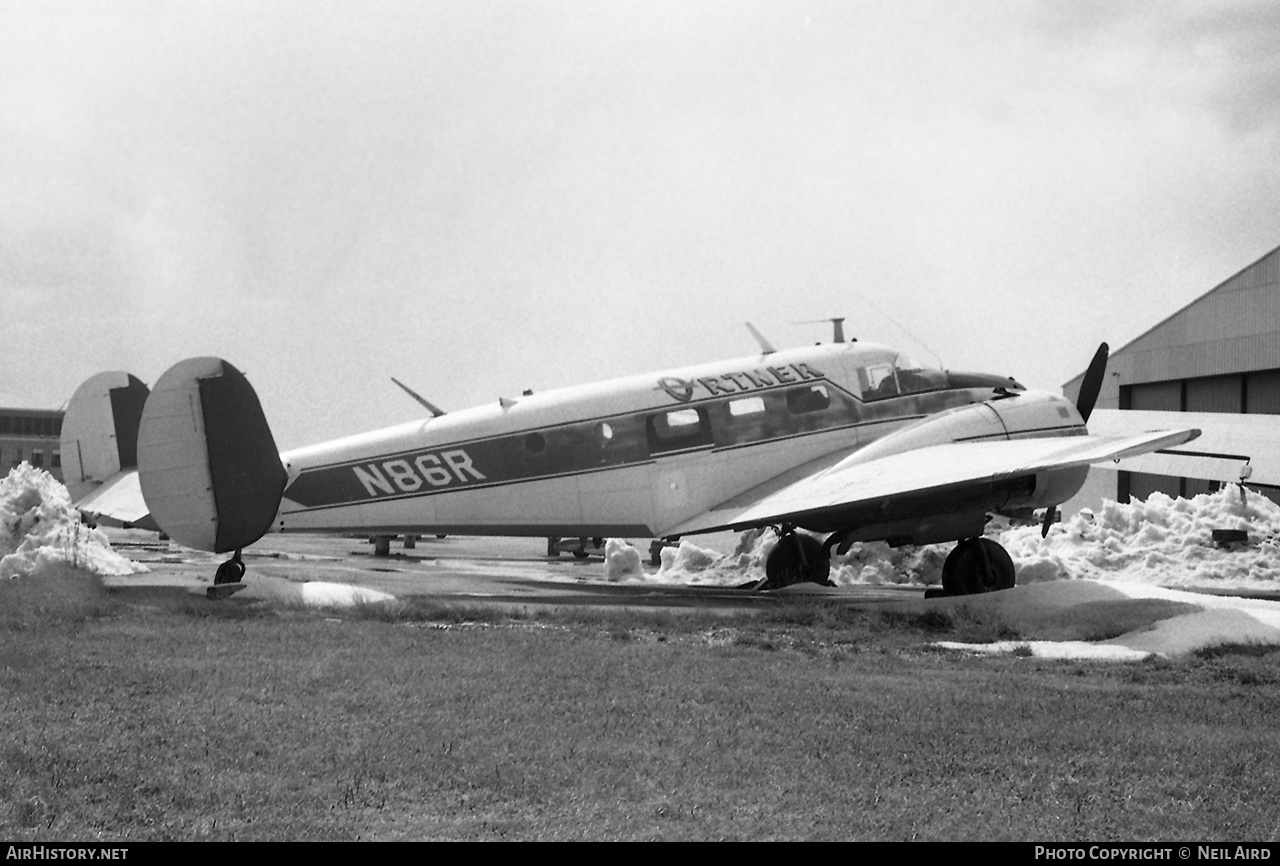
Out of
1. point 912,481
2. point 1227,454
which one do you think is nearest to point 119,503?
point 912,481

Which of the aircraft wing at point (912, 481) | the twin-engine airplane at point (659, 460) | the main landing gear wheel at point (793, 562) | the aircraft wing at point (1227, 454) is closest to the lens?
the aircraft wing at point (912, 481)

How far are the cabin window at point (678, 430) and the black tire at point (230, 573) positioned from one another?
19.6 ft

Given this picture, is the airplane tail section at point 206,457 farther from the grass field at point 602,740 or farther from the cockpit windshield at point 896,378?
the cockpit windshield at point 896,378

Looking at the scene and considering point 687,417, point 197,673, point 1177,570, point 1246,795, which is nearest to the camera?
point 1246,795

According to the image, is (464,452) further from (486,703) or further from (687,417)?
(486,703)

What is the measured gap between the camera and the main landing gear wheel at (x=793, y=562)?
1845 cm

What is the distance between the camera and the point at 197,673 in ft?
26.2

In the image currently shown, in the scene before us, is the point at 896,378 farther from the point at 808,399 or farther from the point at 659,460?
the point at 659,460

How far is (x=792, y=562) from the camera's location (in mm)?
18500

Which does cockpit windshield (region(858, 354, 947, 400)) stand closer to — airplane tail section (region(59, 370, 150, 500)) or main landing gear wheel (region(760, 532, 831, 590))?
main landing gear wheel (region(760, 532, 831, 590))

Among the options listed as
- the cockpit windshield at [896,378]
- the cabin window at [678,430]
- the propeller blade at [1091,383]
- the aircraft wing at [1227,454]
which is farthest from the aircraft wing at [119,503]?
the aircraft wing at [1227,454]

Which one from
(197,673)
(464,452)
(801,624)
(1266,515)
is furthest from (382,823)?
(1266,515)

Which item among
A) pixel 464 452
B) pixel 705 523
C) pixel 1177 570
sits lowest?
pixel 1177 570

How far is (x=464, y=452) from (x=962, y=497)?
23.2 feet
